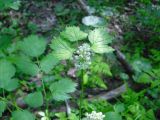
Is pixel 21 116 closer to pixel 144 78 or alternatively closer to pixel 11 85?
pixel 11 85

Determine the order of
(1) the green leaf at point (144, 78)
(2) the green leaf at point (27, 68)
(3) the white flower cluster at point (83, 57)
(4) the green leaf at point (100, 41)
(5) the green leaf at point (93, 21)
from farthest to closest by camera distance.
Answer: (5) the green leaf at point (93, 21), (1) the green leaf at point (144, 78), (2) the green leaf at point (27, 68), (4) the green leaf at point (100, 41), (3) the white flower cluster at point (83, 57)

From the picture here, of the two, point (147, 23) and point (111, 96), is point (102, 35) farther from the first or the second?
point (147, 23)

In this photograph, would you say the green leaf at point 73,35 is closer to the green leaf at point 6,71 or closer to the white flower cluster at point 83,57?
the white flower cluster at point 83,57

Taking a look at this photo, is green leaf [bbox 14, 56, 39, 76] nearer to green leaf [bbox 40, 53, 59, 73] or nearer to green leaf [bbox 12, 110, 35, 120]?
green leaf [bbox 40, 53, 59, 73]

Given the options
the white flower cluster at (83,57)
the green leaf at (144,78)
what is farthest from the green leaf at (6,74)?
the green leaf at (144,78)

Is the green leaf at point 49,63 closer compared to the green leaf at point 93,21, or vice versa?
the green leaf at point 49,63

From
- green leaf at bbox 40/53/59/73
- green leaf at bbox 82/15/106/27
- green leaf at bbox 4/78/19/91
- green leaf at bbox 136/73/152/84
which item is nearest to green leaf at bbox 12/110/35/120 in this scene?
green leaf at bbox 4/78/19/91

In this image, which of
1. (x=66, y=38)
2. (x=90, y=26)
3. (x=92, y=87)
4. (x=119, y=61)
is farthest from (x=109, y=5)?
(x=66, y=38)
